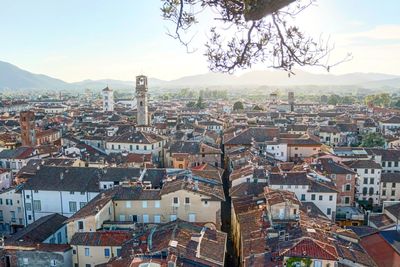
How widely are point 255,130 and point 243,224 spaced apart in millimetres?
40505

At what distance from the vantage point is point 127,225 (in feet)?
102

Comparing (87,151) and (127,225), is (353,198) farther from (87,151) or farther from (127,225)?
(87,151)

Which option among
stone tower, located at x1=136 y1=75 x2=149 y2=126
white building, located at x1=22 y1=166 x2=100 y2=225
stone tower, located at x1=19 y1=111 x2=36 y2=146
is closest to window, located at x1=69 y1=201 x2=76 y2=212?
white building, located at x1=22 y1=166 x2=100 y2=225

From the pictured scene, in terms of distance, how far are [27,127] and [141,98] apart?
2315 centimetres

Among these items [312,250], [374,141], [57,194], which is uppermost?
[312,250]

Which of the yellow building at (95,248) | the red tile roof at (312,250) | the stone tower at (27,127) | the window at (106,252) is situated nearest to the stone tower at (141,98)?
the stone tower at (27,127)

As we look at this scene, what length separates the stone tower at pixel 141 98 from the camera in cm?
8225

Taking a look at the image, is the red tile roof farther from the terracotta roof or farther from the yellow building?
the yellow building

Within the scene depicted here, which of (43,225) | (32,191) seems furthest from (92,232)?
(32,191)

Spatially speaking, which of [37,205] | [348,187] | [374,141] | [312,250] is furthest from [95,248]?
[374,141]

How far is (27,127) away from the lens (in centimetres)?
7331

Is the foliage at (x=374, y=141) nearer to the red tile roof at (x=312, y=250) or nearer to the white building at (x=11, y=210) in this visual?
the red tile roof at (x=312, y=250)

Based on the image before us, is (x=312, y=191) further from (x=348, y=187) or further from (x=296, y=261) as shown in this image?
(x=296, y=261)

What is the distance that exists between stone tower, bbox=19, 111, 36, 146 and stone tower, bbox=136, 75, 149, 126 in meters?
21.4
